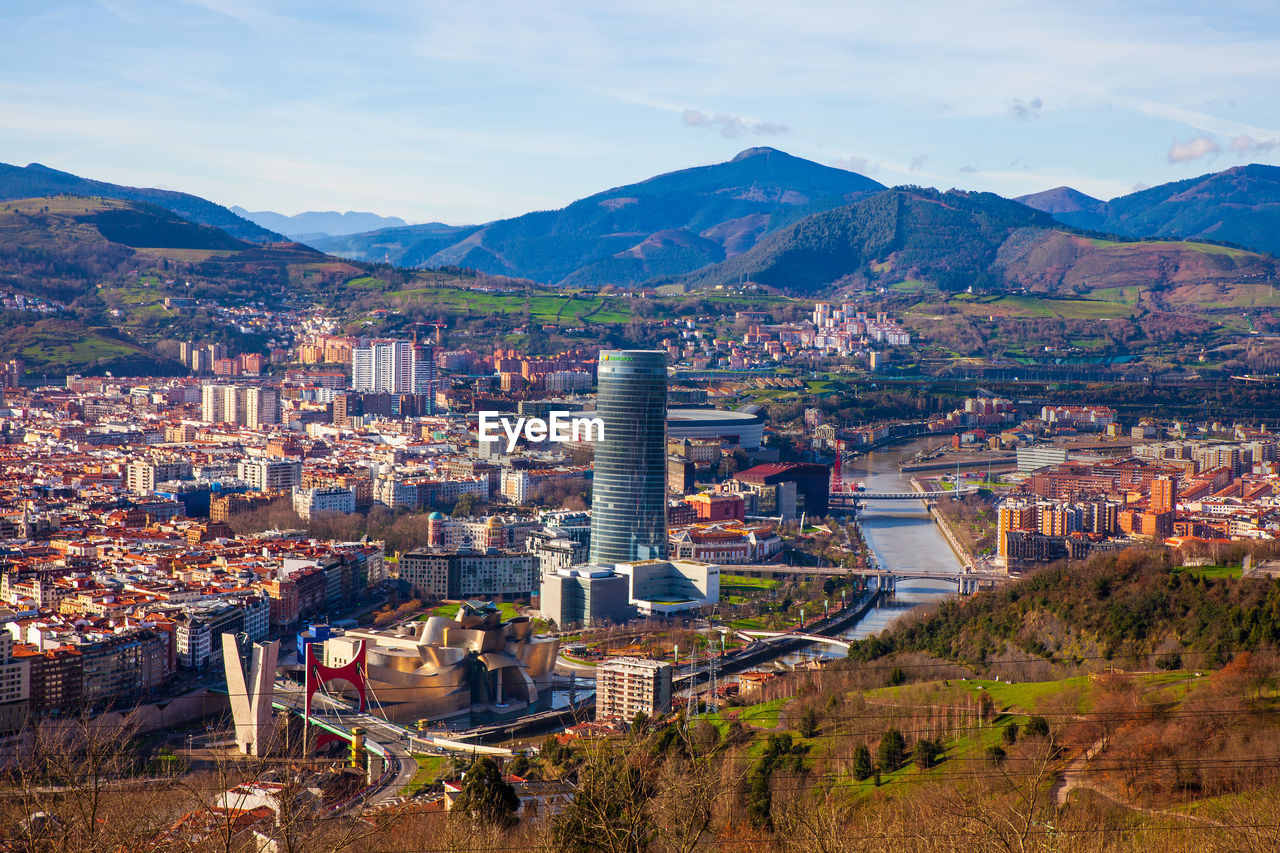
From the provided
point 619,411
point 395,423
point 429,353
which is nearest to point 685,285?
point 429,353

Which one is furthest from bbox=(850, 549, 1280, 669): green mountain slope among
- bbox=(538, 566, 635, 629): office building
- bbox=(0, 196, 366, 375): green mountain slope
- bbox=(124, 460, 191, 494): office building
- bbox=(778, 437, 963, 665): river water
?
bbox=(0, 196, 366, 375): green mountain slope

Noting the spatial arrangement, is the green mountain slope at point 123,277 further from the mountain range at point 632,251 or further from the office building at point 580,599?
the office building at point 580,599

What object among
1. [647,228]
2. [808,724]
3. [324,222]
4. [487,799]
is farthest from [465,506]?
[324,222]

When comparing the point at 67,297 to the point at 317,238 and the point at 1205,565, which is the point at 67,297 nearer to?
the point at 1205,565

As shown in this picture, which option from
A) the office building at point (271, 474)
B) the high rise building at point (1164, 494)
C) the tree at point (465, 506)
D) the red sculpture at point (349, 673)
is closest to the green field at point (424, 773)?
the red sculpture at point (349, 673)

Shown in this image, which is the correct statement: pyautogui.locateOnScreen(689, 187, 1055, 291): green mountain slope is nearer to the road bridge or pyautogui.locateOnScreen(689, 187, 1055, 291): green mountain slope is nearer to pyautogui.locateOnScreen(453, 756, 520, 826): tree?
the road bridge

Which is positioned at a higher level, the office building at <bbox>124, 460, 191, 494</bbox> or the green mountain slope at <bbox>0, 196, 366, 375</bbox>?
the green mountain slope at <bbox>0, 196, 366, 375</bbox>

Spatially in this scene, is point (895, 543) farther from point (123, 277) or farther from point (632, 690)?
point (123, 277)
